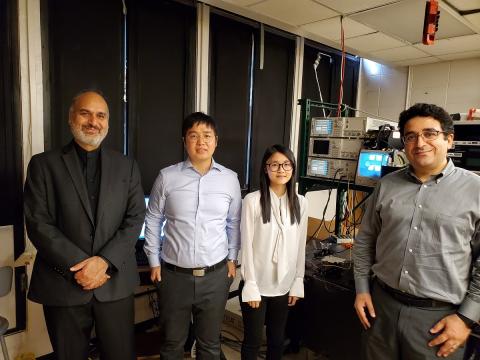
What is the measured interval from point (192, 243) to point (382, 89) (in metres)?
4.24

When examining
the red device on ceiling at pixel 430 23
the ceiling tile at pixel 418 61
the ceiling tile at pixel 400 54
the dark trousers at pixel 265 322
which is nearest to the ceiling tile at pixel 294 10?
the red device on ceiling at pixel 430 23

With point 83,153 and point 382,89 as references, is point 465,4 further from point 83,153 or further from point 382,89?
point 83,153

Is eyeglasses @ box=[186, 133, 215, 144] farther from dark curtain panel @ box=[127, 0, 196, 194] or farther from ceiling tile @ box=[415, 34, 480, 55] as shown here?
ceiling tile @ box=[415, 34, 480, 55]

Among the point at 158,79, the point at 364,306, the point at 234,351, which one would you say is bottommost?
the point at 234,351

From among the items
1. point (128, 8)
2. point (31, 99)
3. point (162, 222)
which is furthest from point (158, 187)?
point (128, 8)

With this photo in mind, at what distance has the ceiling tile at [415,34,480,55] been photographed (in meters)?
3.31

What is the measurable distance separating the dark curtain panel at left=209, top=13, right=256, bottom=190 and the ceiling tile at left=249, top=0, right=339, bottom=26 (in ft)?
1.43

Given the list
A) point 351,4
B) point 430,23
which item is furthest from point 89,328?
point 351,4

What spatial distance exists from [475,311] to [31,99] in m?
2.52

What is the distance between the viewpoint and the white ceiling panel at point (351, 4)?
258 cm

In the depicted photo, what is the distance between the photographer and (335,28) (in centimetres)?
322

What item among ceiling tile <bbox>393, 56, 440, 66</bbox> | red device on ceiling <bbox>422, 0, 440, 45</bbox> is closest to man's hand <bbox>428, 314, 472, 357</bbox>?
red device on ceiling <bbox>422, 0, 440, 45</bbox>

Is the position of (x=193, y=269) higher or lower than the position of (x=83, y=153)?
lower

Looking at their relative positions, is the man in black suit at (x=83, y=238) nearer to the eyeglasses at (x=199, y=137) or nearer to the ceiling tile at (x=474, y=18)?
the eyeglasses at (x=199, y=137)
